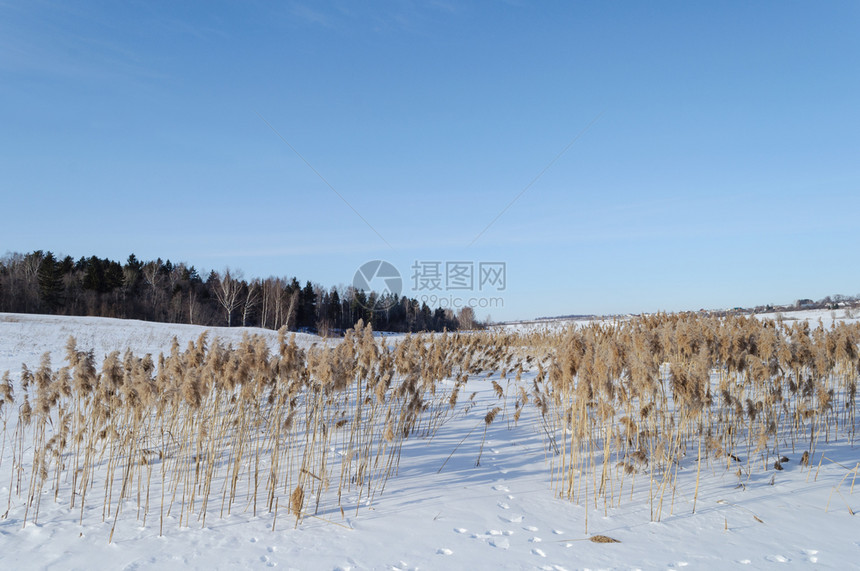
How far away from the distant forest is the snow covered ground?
28308mm

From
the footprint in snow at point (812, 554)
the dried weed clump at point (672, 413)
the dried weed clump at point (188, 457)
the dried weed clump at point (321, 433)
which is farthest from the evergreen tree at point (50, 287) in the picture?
the footprint in snow at point (812, 554)

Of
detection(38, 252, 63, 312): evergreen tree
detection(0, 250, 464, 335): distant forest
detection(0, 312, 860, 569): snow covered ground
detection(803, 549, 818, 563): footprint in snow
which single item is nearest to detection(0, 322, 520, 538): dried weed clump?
detection(0, 312, 860, 569): snow covered ground

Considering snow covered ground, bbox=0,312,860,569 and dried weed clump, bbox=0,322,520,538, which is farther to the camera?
dried weed clump, bbox=0,322,520,538

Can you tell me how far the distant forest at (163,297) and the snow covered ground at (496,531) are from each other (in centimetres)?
2831

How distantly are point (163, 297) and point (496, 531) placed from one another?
5285cm

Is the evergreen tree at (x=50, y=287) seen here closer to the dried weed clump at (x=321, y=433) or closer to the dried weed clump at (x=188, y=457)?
the dried weed clump at (x=321, y=433)

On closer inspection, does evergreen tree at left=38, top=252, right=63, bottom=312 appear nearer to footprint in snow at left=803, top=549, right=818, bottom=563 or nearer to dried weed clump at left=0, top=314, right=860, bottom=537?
dried weed clump at left=0, top=314, right=860, bottom=537

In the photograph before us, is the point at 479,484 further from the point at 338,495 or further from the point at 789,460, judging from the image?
the point at 789,460

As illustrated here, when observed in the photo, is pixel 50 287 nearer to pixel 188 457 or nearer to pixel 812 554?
pixel 188 457

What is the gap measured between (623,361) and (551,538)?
2414 millimetres

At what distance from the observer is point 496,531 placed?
3768 mm

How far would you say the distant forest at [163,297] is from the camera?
41.4m

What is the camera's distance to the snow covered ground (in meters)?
3.29

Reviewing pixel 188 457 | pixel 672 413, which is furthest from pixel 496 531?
pixel 188 457
